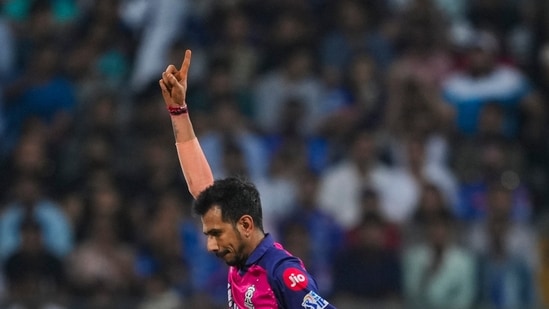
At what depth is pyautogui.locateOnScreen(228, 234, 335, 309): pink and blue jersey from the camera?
590 cm

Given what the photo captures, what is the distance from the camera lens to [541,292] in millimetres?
12047

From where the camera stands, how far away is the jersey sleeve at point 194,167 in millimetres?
6863

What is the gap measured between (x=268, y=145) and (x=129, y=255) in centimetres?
176

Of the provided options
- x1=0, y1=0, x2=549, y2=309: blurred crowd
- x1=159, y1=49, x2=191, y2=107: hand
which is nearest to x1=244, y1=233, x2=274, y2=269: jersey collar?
x1=159, y1=49, x2=191, y2=107: hand

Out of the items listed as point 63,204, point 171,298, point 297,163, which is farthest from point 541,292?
point 63,204

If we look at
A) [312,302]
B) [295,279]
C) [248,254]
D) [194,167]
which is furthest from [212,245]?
[194,167]

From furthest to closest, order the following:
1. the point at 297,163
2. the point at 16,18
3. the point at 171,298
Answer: the point at 16,18 → the point at 297,163 → the point at 171,298

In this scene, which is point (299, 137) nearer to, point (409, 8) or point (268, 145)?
point (268, 145)

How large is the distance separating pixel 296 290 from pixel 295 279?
0.16 feet

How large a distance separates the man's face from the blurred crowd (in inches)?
212

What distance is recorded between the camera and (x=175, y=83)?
260 inches

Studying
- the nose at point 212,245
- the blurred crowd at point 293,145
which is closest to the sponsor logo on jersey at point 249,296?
the nose at point 212,245

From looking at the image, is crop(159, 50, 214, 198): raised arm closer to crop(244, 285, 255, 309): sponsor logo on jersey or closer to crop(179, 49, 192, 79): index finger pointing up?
crop(179, 49, 192, 79): index finger pointing up

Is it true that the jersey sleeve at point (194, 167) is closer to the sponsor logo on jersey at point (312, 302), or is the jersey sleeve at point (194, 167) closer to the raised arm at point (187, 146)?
the raised arm at point (187, 146)
